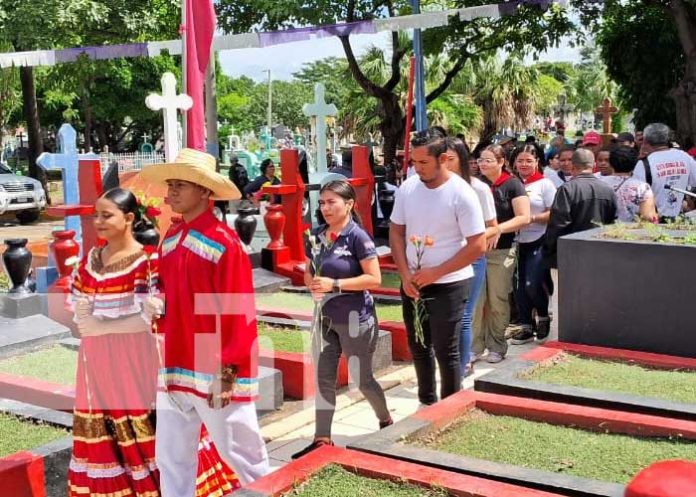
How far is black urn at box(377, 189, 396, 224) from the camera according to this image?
41.4 ft

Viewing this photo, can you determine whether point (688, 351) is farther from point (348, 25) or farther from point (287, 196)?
point (348, 25)

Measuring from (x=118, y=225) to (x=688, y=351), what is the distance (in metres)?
3.41

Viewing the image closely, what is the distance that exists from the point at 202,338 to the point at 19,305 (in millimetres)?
4382

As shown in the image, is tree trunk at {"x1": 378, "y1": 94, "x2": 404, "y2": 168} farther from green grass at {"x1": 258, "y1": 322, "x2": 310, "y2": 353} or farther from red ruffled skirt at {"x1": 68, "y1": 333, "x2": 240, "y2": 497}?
red ruffled skirt at {"x1": 68, "y1": 333, "x2": 240, "y2": 497}

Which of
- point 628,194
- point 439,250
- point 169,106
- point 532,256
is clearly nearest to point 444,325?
point 439,250

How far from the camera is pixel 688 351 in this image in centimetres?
512

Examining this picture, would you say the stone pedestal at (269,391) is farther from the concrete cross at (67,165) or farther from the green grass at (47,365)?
the concrete cross at (67,165)

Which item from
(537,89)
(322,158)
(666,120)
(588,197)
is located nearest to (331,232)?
(588,197)

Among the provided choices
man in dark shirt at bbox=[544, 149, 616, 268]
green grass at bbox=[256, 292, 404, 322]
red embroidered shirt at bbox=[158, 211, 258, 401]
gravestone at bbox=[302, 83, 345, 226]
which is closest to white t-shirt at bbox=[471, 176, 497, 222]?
man in dark shirt at bbox=[544, 149, 616, 268]

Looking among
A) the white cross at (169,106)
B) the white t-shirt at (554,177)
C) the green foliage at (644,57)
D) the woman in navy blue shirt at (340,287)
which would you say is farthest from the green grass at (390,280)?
the green foliage at (644,57)

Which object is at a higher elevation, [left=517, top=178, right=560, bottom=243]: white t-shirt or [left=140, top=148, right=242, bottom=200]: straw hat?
[left=140, top=148, right=242, bottom=200]: straw hat

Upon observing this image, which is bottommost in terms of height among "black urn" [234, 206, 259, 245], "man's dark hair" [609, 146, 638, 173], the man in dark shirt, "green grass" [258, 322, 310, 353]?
"green grass" [258, 322, 310, 353]

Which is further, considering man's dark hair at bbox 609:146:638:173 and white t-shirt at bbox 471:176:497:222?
man's dark hair at bbox 609:146:638:173

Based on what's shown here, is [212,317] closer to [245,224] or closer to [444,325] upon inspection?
[444,325]
